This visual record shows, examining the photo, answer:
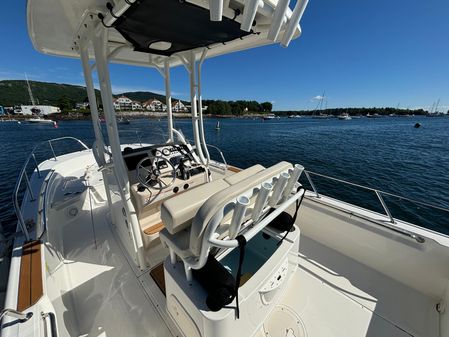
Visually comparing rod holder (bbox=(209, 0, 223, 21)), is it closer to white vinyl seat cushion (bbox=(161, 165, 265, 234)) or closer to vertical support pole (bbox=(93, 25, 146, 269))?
white vinyl seat cushion (bbox=(161, 165, 265, 234))

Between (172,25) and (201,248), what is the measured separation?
72.2 inches

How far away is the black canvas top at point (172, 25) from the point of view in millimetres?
1329

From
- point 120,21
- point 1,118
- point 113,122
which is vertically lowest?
point 1,118

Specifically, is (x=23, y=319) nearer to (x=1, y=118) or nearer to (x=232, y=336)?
(x=232, y=336)

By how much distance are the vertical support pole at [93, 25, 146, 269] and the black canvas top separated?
0.90 feet

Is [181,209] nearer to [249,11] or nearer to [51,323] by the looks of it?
[51,323]

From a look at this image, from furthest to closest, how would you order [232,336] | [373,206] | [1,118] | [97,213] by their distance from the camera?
[1,118], [373,206], [97,213], [232,336]

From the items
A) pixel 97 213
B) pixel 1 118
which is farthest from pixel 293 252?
pixel 1 118

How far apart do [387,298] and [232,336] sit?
168 centimetres

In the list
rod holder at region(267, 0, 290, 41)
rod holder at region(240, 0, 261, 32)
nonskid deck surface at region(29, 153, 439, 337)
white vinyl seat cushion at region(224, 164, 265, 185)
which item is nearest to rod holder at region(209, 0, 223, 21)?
rod holder at region(240, 0, 261, 32)

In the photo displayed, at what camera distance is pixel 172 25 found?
165cm

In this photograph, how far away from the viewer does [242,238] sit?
1.10 meters

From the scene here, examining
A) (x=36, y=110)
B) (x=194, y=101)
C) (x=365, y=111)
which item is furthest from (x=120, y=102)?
(x=365, y=111)

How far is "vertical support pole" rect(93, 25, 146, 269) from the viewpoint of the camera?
5.92 ft
